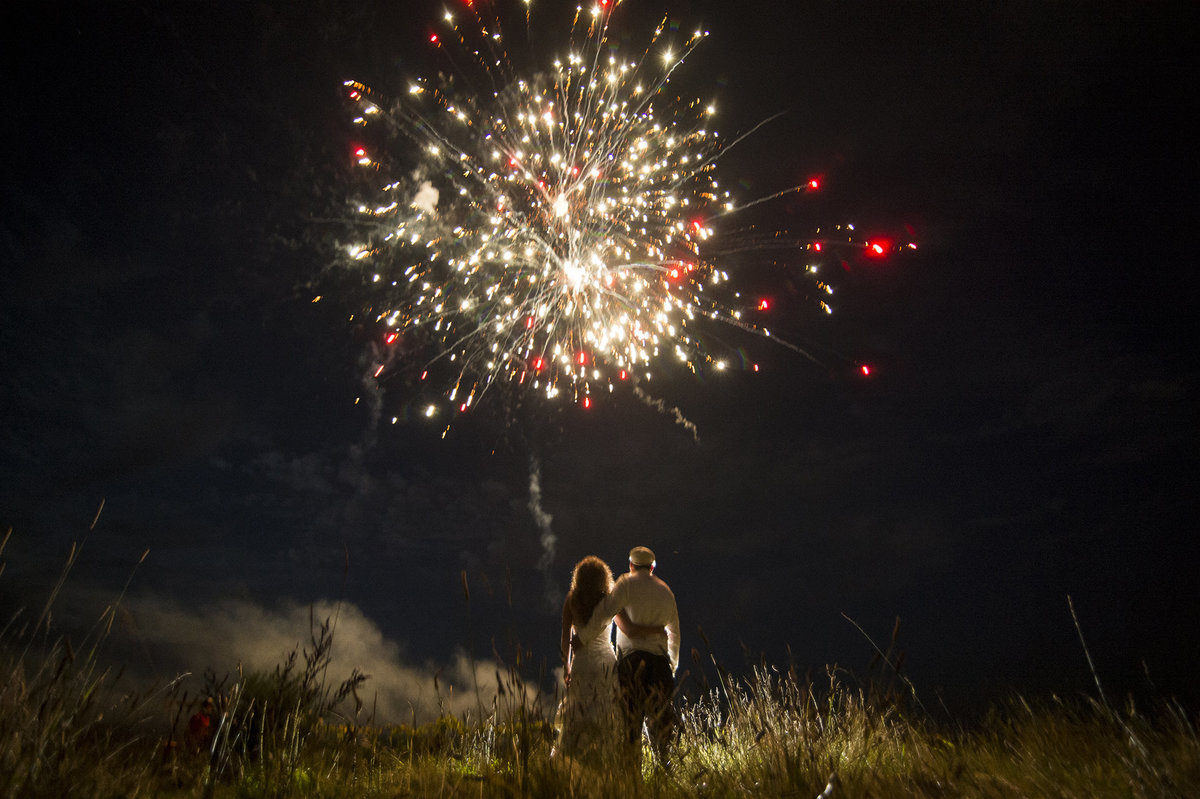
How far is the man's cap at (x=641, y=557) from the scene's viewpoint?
17.0 ft

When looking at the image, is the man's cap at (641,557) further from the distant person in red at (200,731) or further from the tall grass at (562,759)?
the distant person in red at (200,731)

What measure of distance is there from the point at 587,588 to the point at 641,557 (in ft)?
1.84

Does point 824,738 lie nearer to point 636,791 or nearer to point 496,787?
point 636,791

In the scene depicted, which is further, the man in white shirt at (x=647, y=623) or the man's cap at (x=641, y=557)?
the man's cap at (x=641, y=557)

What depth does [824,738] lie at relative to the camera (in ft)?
9.87

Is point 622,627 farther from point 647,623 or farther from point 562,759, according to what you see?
point 562,759

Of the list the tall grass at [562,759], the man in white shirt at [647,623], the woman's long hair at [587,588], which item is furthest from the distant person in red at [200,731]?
the man in white shirt at [647,623]

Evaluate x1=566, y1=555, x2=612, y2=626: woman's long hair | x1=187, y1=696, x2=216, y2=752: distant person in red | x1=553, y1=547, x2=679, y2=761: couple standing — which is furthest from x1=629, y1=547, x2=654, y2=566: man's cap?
x1=187, y1=696, x2=216, y2=752: distant person in red

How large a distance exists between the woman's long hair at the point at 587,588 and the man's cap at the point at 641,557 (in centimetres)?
31

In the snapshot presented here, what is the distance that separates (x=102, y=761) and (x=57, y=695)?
0.39 m

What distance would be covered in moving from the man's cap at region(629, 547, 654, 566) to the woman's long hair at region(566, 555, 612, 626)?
31 cm

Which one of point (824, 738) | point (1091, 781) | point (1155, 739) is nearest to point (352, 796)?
point (824, 738)

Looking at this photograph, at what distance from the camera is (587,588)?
5.16 m

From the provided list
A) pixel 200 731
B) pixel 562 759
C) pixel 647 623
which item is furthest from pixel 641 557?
pixel 200 731
